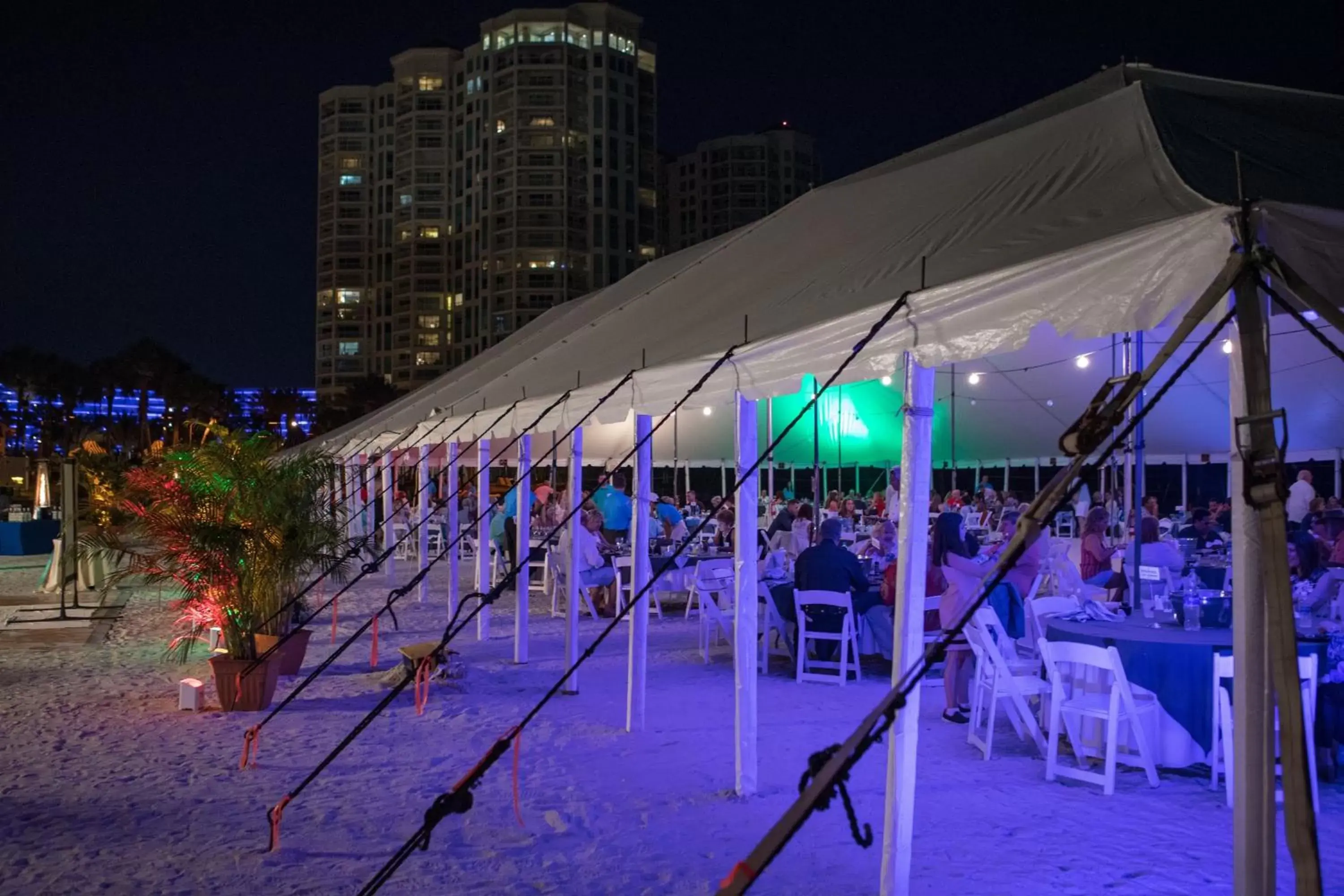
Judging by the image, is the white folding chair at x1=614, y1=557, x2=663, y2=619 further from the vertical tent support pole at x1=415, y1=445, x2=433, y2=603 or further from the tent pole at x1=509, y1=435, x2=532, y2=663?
the vertical tent support pole at x1=415, y1=445, x2=433, y2=603

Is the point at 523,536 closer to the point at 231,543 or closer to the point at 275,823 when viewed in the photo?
the point at 231,543

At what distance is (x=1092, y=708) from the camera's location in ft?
18.8

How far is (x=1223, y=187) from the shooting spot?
120 inches

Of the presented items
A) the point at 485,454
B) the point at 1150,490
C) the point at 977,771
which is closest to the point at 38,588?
the point at 485,454

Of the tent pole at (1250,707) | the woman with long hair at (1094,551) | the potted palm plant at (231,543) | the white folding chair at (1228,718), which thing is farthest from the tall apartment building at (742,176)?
the tent pole at (1250,707)

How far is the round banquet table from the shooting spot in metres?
5.73

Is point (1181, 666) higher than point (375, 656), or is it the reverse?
point (1181, 666)

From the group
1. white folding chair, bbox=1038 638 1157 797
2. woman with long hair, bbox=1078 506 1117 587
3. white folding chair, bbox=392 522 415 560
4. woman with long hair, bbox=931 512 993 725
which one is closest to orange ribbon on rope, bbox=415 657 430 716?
woman with long hair, bbox=931 512 993 725

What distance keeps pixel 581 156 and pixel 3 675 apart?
90027 millimetres

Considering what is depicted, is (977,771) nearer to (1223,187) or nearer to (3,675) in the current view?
(1223,187)

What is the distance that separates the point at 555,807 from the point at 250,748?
2.47 m

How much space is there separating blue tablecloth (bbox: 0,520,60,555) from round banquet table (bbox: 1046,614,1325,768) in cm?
2397

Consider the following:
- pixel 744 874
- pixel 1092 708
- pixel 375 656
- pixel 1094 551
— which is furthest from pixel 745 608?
pixel 1094 551

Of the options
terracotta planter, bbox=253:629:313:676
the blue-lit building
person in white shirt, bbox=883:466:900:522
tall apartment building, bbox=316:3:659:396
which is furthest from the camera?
tall apartment building, bbox=316:3:659:396
